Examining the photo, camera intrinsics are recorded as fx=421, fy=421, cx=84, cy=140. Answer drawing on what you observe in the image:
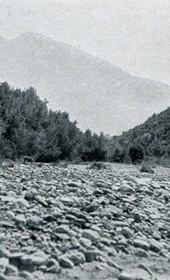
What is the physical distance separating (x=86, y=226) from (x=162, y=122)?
42.2m

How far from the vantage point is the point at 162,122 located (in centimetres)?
4741

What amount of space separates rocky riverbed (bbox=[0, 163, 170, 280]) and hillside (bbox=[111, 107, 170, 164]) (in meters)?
20.5

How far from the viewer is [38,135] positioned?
70.0ft

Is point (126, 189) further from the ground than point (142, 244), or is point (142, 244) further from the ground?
point (126, 189)

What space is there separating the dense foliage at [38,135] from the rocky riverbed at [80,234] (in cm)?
1027

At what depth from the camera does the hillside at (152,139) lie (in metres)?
33.6

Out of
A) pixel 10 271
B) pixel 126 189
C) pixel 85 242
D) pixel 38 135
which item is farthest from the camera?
pixel 38 135

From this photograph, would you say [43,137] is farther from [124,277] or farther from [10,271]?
[10,271]

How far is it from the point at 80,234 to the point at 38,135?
1578cm

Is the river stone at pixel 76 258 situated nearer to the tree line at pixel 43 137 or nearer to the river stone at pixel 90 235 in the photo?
the river stone at pixel 90 235

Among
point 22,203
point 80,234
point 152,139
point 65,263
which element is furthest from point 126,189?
point 152,139

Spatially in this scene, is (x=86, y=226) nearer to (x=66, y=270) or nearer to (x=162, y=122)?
(x=66, y=270)

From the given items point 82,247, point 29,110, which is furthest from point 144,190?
point 29,110

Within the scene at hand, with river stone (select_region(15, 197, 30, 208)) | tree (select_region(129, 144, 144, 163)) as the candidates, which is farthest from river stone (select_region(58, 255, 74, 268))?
tree (select_region(129, 144, 144, 163))
